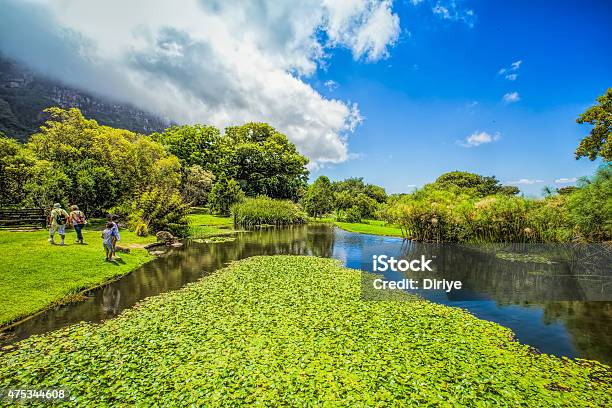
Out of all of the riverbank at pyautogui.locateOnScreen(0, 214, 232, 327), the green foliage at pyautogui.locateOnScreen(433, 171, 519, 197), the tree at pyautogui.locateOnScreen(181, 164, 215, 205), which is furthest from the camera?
the green foliage at pyautogui.locateOnScreen(433, 171, 519, 197)

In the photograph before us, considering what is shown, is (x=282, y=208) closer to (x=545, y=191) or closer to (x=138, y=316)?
(x=545, y=191)

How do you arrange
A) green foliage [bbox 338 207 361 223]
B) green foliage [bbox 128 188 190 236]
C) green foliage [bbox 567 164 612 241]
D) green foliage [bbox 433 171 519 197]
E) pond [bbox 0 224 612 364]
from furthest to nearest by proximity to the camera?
green foliage [bbox 433 171 519 197] → green foliage [bbox 338 207 361 223] → green foliage [bbox 128 188 190 236] → green foliage [bbox 567 164 612 241] → pond [bbox 0 224 612 364]

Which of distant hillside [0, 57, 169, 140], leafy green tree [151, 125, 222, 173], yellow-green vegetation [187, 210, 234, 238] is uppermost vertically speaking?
distant hillside [0, 57, 169, 140]

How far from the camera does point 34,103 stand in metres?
95.7

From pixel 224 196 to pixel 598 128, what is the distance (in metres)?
40.3

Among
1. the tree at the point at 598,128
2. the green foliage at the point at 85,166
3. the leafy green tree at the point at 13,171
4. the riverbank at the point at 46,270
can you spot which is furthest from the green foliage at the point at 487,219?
the leafy green tree at the point at 13,171

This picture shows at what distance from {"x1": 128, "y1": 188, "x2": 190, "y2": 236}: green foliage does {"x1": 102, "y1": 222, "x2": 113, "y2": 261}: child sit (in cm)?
941

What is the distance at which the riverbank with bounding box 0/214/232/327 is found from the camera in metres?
9.32

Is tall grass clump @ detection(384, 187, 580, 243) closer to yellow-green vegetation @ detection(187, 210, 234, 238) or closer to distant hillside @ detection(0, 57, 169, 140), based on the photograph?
yellow-green vegetation @ detection(187, 210, 234, 238)

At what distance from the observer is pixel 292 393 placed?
5.45 meters

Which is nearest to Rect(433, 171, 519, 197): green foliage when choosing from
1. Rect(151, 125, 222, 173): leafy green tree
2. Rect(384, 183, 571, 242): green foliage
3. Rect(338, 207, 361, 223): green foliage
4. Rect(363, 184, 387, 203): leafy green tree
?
Rect(363, 184, 387, 203): leafy green tree

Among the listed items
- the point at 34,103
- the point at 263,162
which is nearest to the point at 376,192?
the point at 263,162

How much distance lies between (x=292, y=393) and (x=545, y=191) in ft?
73.1

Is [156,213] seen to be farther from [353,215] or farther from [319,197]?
[319,197]
